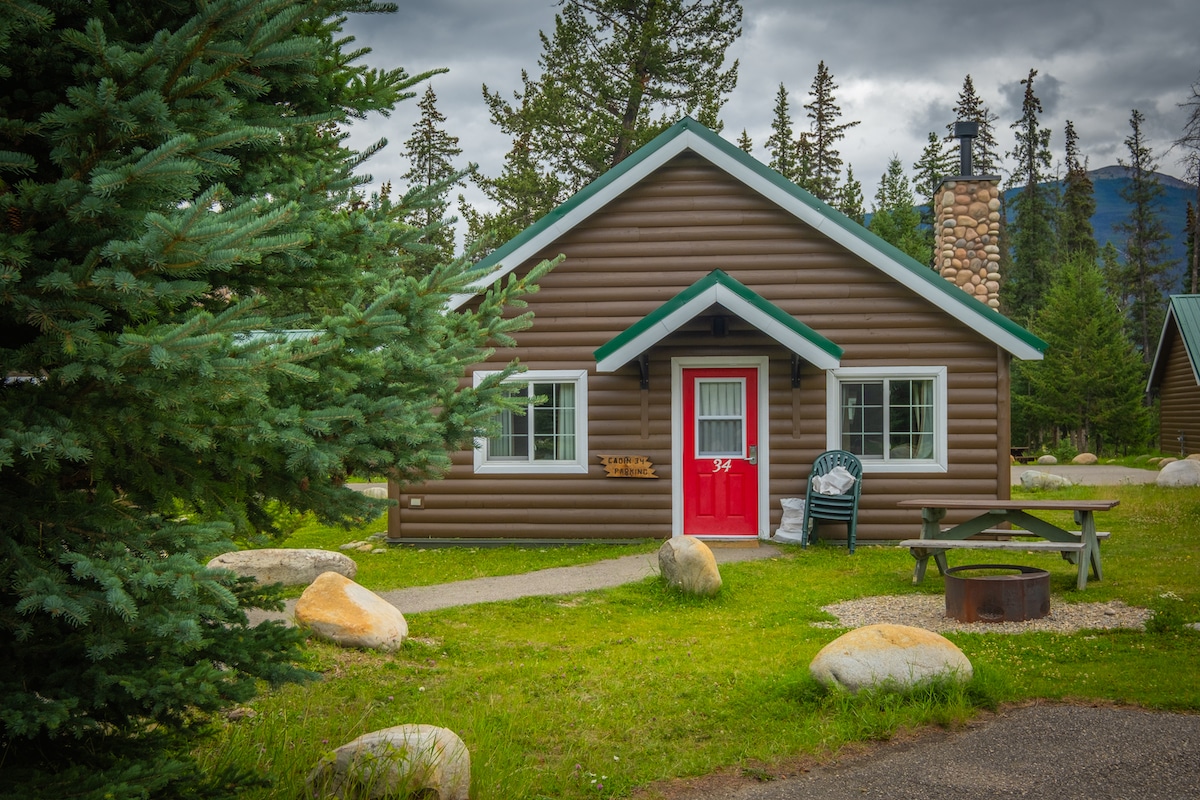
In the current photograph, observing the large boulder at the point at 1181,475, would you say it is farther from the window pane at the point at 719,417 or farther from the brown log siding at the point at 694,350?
the window pane at the point at 719,417

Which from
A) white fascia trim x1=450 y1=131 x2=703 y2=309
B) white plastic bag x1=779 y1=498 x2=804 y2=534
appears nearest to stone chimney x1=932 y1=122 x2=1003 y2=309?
white fascia trim x1=450 y1=131 x2=703 y2=309

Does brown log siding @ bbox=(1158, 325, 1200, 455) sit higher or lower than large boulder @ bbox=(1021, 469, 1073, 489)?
higher

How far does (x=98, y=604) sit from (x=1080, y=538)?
9.14 metres

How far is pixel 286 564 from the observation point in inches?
400

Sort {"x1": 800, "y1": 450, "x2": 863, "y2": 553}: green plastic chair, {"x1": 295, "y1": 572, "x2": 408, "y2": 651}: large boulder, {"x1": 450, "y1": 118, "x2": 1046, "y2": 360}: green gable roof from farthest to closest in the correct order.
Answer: {"x1": 450, "y1": 118, "x2": 1046, "y2": 360}: green gable roof
{"x1": 800, "y1": 450, "x2": 863, "y2": 553}: green plastic chair
{"x1": 295, "y1": 572, "x2": 408, "y2": 651}: large boulder

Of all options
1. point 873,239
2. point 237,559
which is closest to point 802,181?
point 873,239

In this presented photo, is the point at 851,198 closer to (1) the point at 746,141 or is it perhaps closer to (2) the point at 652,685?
(1) the point at 746,141

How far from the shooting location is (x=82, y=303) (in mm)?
2984

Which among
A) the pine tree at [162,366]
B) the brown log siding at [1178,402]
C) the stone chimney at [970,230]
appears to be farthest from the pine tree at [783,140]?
the pine tree at [162,366]

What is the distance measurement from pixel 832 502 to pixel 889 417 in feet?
5.10

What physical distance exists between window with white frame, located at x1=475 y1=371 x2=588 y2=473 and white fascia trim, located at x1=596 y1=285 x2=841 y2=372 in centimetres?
165

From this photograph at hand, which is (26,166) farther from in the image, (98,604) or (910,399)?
(910,399)

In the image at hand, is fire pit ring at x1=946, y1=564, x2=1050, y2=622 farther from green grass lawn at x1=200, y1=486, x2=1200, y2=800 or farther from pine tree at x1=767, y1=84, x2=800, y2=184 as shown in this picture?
pine tree at x1=767, y1=84, x2=800, y2=184

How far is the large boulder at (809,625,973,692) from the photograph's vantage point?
5.88 metres
